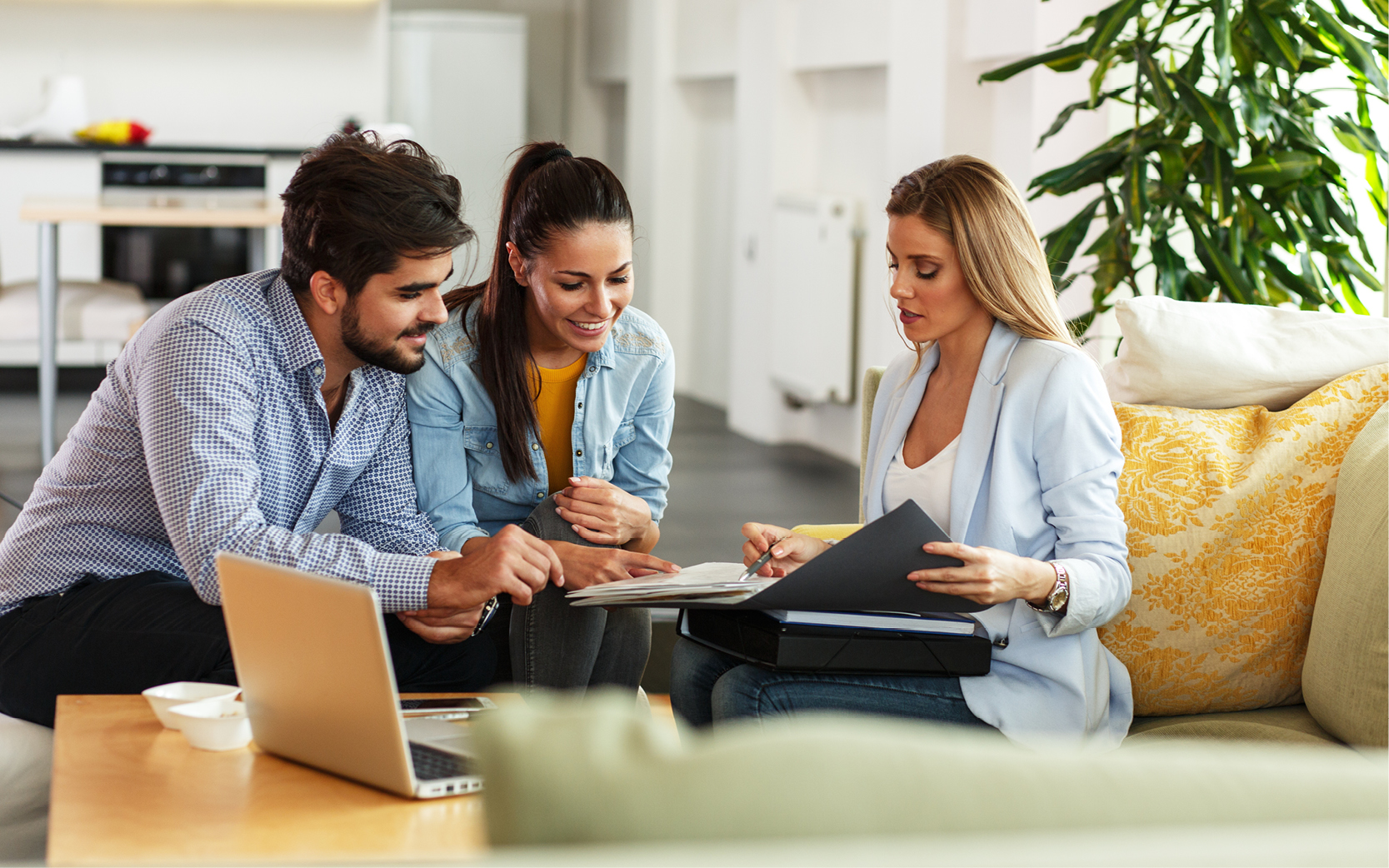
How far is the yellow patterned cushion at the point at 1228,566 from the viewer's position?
5.62ft

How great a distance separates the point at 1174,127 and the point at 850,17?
9.03 feet

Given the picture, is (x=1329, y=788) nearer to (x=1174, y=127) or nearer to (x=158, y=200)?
(x=1174, y=127)

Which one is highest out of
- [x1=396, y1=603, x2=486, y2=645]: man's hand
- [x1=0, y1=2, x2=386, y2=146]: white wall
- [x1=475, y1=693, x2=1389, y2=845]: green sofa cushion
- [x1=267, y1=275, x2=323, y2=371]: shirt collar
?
[x1=0, y1=2, x2=386, y2=146]: white wall

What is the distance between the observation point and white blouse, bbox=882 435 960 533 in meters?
1.72

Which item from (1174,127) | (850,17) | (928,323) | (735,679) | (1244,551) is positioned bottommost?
(735,679)

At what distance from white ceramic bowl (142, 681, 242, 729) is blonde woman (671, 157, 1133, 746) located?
0.58 m

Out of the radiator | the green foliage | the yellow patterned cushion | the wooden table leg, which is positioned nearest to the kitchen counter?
the wooden table leg

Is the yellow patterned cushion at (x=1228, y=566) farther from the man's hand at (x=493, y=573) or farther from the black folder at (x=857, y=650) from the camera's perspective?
the man's hand at (x=493, y=573)

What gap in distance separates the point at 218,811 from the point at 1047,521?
1002 mm

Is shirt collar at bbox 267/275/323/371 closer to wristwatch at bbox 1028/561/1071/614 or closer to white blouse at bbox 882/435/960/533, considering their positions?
white blouse at bbox 882/435/960/533

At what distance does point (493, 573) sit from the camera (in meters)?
1.51

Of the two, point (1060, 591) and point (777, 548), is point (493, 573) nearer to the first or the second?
point (777, 548)

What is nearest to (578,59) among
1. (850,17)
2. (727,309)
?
(727,309)

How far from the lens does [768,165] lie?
5.85m
